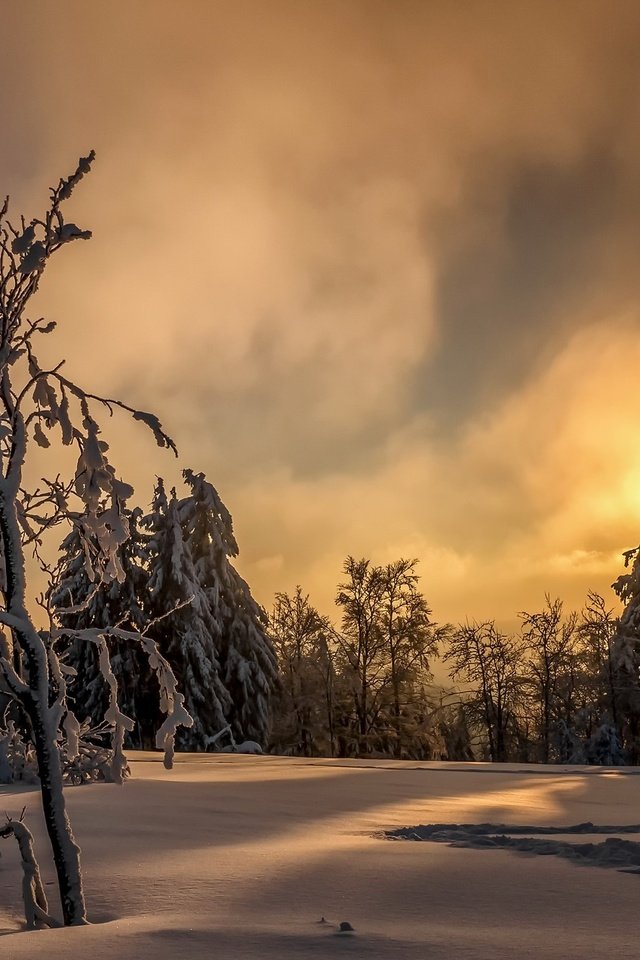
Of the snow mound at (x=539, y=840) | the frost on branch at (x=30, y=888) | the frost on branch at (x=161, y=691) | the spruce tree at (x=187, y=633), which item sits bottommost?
the snow mound at (x=539, y=840)

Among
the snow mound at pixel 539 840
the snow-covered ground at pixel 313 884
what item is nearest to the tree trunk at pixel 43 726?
the snow-covered ground at pixel 313 884

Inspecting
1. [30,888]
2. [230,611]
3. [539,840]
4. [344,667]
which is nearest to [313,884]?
[30,888]

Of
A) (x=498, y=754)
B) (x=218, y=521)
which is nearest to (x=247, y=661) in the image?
(x=218, y=521)

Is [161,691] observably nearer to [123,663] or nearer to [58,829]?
[58,829]

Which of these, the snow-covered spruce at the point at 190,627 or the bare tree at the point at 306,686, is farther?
the bare tree at the point at 306,686

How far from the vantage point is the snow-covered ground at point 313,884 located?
9.56ft

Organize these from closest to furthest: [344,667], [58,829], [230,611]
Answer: [58,829], [230,611], [344,667]

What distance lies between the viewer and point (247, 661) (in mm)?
30578

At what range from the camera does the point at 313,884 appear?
416cm

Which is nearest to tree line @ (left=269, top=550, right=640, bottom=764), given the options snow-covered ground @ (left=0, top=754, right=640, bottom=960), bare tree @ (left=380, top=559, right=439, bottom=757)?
bare tree @ (left=380, top=559, right=439, bottom=757)

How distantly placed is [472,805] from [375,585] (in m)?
29.0

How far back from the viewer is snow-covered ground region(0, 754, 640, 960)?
291 cm

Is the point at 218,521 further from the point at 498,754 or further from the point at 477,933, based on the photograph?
the point at 477,933

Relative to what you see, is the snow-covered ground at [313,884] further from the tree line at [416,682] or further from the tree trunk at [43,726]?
the tree line at [416,682]
